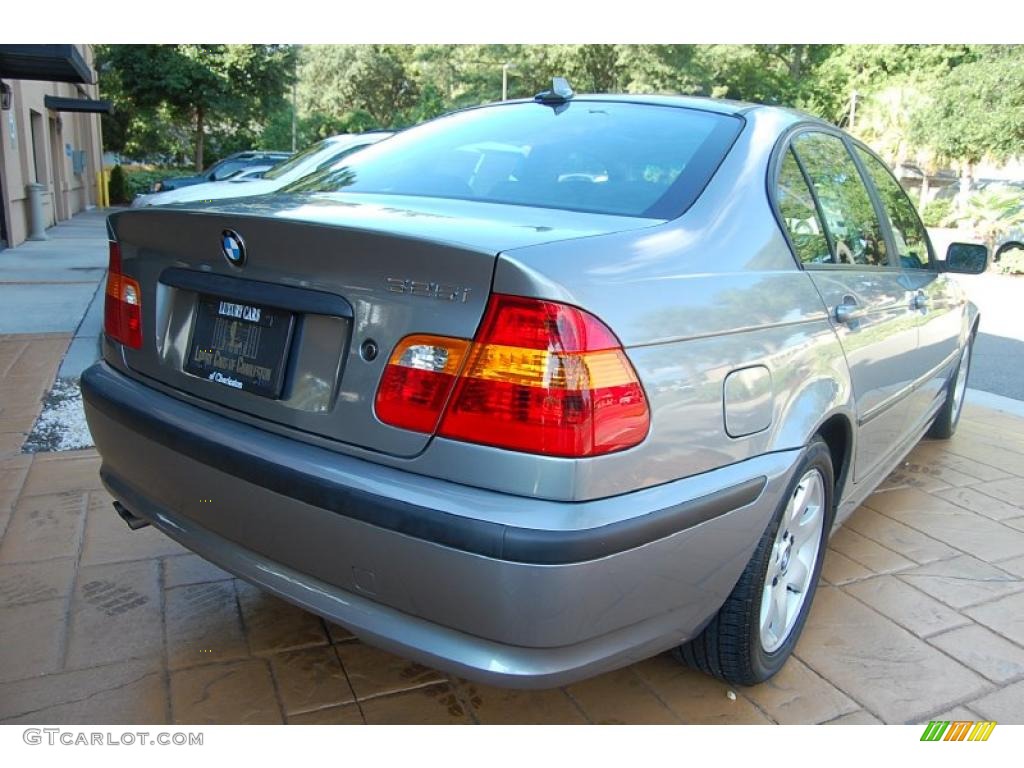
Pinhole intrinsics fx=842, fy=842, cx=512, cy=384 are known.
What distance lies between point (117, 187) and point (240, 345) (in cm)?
2887

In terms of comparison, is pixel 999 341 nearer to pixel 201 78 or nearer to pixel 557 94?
pixel 557 94

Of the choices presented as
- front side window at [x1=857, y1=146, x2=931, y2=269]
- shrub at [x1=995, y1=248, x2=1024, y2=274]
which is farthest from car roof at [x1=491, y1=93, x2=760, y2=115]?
shrub at [x1=995, y1=248, x2=1024, y2=274]

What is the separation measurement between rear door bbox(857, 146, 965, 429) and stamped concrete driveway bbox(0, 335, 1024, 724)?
702mm

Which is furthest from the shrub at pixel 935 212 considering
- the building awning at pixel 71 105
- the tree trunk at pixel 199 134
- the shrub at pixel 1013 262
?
the building awning at pixel 71 105

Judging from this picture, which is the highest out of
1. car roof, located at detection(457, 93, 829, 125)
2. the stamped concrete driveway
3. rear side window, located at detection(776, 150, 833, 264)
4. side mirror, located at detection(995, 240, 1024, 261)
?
car roof, located at detection(457, 93, 829, 125)

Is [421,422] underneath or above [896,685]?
above

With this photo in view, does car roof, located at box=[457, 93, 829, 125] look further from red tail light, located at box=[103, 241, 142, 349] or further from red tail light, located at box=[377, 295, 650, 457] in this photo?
red tail light, located at box=[103, 241, 142, 349]

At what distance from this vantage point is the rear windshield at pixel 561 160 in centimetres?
233

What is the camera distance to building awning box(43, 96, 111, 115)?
1773cm

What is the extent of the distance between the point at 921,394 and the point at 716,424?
2.17 meters

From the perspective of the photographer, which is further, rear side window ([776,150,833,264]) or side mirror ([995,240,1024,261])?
side mirror ([995,240,1024,261])

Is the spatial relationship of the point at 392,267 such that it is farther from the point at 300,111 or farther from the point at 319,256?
the point at 300,111

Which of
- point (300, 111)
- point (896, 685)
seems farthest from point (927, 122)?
point (300, 111)

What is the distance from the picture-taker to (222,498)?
2.06m
